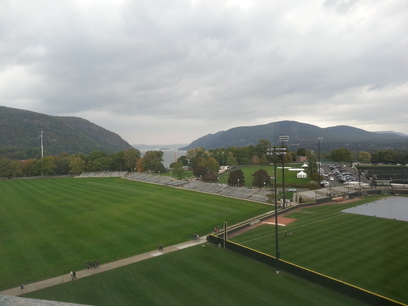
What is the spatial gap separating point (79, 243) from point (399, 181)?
74965 mm

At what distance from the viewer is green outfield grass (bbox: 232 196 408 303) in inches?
770

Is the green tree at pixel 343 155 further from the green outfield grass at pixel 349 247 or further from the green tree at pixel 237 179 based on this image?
the green outfield grass at pixel 349 247

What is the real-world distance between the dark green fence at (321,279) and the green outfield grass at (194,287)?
43 cm

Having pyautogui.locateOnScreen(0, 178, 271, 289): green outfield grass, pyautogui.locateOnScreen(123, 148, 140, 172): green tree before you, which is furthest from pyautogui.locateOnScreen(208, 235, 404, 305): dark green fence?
pyautogui.locateOnScreen(123, 148, 140, 172): green tree

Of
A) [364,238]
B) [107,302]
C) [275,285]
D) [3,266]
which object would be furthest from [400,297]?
[3,266]

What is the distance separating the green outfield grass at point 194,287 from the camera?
57.1ft

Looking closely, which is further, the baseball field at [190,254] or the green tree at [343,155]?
the green tree at [343,155]

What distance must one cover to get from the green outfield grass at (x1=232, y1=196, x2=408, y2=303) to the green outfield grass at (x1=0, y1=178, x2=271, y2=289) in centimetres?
874

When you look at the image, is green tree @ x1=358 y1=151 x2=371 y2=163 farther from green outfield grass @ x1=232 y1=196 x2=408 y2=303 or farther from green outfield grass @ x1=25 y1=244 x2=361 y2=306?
green outfield grass @ x1=25 y1=244 x2=361 y2=306

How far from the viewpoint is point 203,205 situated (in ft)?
156

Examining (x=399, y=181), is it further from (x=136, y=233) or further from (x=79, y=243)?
(x=79, y=243)

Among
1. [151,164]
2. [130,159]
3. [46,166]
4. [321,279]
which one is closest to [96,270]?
[321,279]

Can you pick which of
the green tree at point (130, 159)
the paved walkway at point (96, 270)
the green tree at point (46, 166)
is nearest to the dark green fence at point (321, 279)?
the paved walkway at point (96, 270)

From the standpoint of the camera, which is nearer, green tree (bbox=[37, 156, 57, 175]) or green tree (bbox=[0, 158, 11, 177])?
green tree (bbox=[0, 158, 11, 177])
